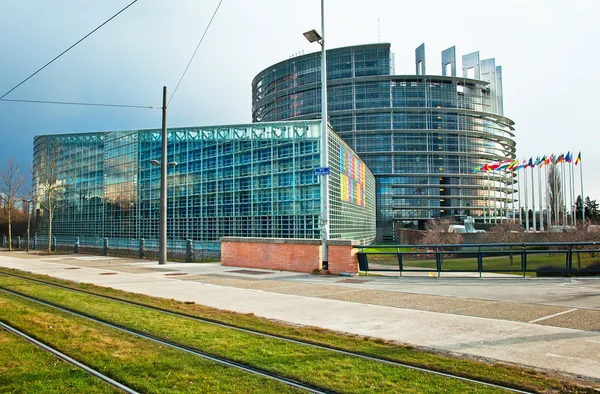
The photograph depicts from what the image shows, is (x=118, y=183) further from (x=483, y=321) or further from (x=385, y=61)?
(x=385, y=61)

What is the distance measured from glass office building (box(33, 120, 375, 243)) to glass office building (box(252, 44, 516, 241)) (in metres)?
45.8

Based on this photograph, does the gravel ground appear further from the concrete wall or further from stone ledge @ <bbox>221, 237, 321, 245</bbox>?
stone ledge @ <bbox>221, 237, 321, 245</bbox>

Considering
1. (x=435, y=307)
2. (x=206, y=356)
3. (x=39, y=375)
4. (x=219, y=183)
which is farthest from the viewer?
(x=219, y=183)

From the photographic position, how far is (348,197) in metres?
47.2

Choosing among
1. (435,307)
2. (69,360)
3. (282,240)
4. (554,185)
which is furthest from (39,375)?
(554,185)

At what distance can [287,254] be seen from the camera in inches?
771

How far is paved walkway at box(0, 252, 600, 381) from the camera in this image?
689cm

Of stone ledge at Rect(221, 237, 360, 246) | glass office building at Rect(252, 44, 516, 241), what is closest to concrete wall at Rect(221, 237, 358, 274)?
stone ledge at Rect(221, 237, 360, 246)

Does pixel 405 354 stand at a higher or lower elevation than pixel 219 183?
lower

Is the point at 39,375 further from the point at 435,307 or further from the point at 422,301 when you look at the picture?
the point at 422,301

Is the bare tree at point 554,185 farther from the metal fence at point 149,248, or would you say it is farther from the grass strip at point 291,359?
the grass strip at point 291,359

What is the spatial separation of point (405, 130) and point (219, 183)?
67309 millimetres

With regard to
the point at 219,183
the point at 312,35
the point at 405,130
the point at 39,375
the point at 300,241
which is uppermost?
the point at 405,130

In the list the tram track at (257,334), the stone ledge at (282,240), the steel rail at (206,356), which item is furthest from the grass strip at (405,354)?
the stone ledge at (282,240)
